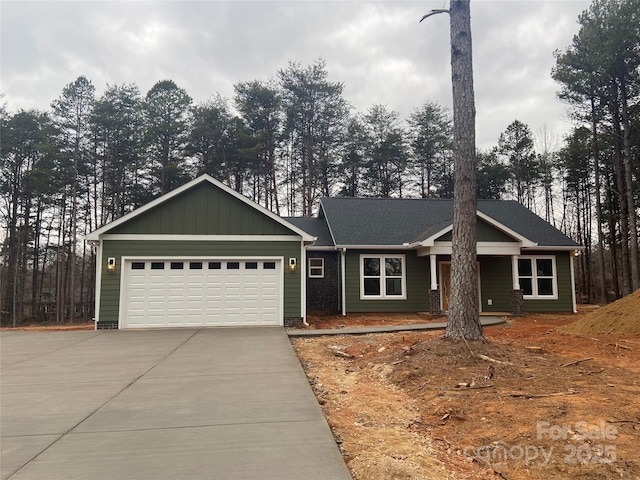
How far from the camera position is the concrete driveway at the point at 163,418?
2.66m

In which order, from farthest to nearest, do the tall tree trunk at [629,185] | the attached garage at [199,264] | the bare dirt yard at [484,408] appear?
the tall tree trunk at [629,185] < the attached garage at [199,264] < the bare dirt yard at [484,408]

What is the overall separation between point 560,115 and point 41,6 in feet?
69.1

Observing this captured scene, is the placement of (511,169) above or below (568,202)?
above

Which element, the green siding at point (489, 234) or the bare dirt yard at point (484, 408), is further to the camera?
the green siding at point (489, 234)

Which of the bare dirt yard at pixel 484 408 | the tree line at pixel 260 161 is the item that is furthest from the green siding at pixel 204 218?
the tree line at pixel 260 161

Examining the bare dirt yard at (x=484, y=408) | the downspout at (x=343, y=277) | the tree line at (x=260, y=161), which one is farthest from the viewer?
the tree line at (x=260, y=161)

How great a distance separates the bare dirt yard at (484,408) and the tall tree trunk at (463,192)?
492 millimetres

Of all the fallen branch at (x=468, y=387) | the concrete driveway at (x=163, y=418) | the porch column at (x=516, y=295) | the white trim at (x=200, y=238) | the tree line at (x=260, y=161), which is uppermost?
the tree line at (x=260, y=161)

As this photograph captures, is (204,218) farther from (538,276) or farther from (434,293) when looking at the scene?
(538,276)

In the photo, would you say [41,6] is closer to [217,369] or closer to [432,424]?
[217,369]

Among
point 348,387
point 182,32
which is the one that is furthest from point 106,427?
point 182,32

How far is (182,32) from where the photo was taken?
11.7 m

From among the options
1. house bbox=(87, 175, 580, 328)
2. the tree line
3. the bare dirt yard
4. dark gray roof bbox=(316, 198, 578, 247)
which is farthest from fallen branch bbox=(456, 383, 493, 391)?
the tree line

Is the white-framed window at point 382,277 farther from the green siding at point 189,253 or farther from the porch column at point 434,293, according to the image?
the green siding at point 189,253
